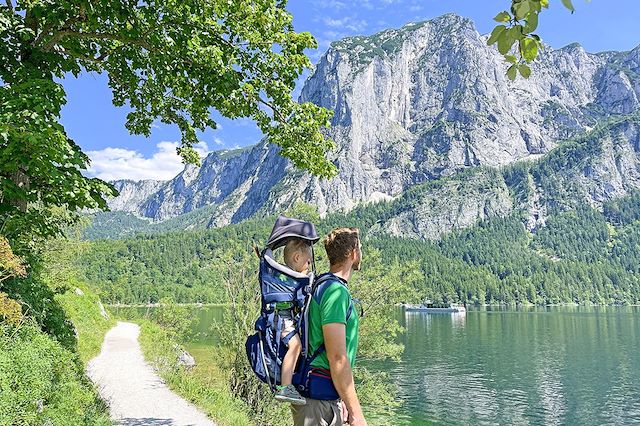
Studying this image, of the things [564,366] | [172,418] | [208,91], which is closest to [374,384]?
[172,418]

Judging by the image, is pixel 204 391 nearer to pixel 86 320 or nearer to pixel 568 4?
pixel 568 4

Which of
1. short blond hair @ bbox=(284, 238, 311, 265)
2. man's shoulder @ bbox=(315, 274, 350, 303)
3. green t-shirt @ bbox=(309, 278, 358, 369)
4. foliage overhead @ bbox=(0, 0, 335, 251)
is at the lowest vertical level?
green t-shirt @ bbox=(309, 278, 358, 369)

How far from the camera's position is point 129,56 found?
8.86 meters

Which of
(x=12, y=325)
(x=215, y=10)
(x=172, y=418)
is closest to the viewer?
(x=12, y=325)

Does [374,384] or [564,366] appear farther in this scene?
[564,366]

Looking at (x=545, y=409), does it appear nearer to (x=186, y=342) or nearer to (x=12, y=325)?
(x=186, y=342)

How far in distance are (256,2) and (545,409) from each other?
3119cm

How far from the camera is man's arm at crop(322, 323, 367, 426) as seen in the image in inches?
129

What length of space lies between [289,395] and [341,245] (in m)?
1.08

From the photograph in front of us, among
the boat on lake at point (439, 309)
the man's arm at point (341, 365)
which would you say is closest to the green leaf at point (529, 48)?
the man's arm at point (341, 365)

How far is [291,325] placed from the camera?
3648 millimetres

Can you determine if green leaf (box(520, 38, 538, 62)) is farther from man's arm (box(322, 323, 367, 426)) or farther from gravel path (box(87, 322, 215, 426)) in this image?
gravel path (box(87, 322, 215, 426))

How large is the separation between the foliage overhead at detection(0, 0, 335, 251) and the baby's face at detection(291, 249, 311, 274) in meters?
3.84

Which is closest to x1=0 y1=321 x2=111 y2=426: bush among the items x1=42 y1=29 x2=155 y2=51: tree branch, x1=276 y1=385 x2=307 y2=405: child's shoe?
x1=276 y1=385 x2=307 y2=405: child's shoe
